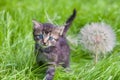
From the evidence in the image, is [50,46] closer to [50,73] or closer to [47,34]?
[47,34]

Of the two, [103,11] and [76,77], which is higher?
[103,11]

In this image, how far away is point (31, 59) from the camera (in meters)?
5.59

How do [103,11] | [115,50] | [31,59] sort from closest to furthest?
[31,59], [115,50], [103,11]

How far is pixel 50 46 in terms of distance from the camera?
5.44m

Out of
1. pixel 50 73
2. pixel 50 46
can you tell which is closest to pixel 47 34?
pixel 50 46

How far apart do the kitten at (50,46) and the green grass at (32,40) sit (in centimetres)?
11

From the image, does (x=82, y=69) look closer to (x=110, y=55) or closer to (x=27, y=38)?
(x=110, y=55)

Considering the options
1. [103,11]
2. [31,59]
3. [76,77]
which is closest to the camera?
[76,77]

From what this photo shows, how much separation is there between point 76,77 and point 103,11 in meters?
2.29

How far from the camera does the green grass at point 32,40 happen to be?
5223 mm

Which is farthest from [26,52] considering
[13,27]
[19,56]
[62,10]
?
[62,10]

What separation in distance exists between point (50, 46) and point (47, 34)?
0.20m

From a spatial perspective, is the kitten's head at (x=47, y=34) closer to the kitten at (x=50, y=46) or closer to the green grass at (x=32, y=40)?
the kitten at (x=50, y=46)

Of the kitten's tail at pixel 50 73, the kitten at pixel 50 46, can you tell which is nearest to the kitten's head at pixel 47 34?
the kitten at pixel 50 46
